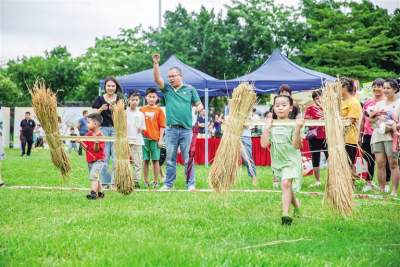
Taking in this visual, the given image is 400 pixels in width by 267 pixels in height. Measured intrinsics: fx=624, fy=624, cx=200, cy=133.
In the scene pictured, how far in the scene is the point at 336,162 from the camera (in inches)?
206

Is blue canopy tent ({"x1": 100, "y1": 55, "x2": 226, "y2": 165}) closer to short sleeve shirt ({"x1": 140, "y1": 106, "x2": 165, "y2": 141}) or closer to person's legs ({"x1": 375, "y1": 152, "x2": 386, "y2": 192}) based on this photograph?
short sleeve shirt ({"x1": 140, "y1": 106, "x2": 165, "y2": 141})

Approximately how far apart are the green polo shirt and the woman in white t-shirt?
244 cm

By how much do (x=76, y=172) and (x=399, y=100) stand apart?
266 inches

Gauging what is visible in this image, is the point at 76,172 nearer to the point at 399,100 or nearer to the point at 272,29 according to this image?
the point at 399,100

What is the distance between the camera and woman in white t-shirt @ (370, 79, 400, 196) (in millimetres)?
8031

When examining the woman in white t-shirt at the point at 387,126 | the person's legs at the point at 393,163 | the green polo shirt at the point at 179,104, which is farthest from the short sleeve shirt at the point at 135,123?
the person's legs at the point at 393,163

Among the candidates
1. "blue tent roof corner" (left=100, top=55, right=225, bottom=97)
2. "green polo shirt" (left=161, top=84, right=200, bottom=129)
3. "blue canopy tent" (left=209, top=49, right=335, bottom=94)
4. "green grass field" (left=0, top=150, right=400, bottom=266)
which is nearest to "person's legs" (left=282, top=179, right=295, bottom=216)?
"green grass field" (left=0, top=150, right=400, bottom=266)

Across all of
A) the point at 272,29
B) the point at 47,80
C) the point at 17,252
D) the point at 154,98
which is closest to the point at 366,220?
the point at 17,252

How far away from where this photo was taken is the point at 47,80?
44562 millimetres

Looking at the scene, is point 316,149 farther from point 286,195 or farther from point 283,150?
point 286,195

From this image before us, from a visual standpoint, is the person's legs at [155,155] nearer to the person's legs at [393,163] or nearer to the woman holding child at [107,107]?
the woman holding child at [107,107]

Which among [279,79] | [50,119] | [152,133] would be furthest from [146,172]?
[279,79]

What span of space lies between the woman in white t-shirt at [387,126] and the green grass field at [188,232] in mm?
819

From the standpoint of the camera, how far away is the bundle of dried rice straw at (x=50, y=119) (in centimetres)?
721
